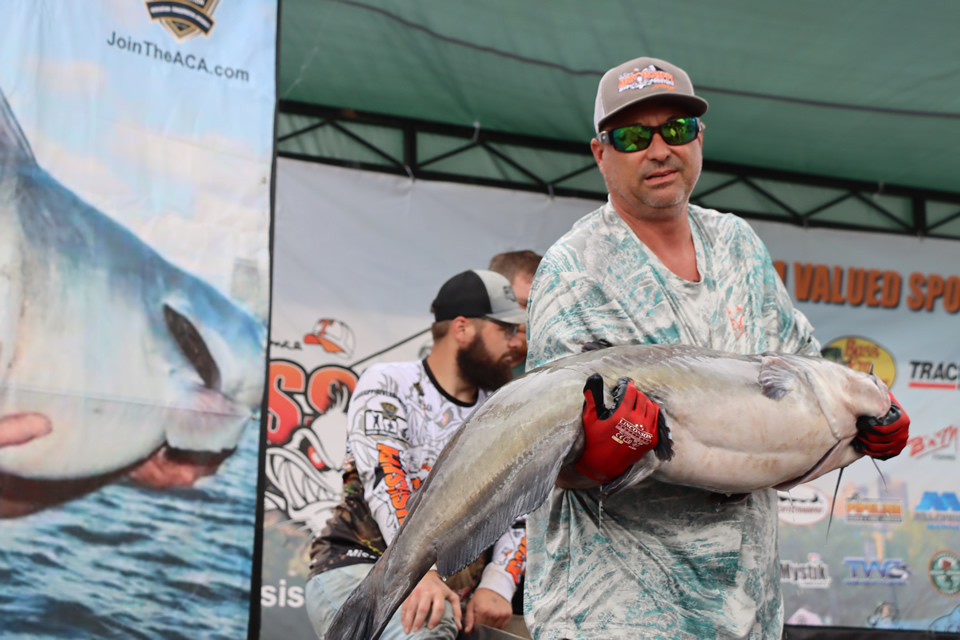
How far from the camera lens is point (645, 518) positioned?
1702 millimetres

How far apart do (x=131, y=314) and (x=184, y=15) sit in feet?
3.74

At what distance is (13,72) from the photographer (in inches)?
108

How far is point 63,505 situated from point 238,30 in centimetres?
183

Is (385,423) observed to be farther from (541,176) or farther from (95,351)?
(541,176)

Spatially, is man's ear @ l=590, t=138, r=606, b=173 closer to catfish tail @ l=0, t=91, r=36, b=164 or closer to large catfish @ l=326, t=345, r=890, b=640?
large catfish @ l=326, t=345, r=890, b=640

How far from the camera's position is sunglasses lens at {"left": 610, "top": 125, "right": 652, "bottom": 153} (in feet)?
6.15

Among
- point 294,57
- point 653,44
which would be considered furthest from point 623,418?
point 294,57

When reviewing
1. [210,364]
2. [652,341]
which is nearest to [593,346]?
[652,341]

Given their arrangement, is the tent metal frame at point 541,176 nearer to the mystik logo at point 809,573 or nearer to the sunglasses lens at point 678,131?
the mystik logo at point 809,573

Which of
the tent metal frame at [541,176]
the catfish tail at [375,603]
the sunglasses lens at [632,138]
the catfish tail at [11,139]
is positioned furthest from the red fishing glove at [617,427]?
the tent metal frame at [541,176]

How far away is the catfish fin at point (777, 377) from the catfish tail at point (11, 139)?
7.99 feet

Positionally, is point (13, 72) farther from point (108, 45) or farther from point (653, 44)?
point (653, 44)

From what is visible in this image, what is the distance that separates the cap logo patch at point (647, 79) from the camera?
1.87 metres

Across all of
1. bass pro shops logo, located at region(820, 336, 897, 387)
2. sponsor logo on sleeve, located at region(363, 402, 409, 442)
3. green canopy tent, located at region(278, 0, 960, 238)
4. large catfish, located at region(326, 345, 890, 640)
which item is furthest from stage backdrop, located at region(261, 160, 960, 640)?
large catfish, located at region(326, 345, 890, 640)
